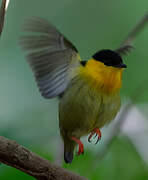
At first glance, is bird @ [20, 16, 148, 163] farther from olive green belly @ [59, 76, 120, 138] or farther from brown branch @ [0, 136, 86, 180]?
brown branch @ [0, 136, 86, 180]

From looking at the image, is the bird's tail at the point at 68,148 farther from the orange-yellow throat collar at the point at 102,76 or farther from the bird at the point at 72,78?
the orange-yellow throat collar at the point at 102,76

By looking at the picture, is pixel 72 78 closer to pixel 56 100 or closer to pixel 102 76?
pixel 102 76

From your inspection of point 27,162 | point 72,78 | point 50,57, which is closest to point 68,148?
point 72,78

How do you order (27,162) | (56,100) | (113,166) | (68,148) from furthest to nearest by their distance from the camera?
(56,100), (68,148), (113,166), (27,162)

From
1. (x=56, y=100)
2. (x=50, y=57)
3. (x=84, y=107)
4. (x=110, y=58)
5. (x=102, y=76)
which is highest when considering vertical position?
(x=50, y=57)

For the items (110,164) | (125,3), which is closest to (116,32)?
(125,3)

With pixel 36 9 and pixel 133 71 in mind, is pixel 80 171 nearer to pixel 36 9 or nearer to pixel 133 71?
pixel 133 71
